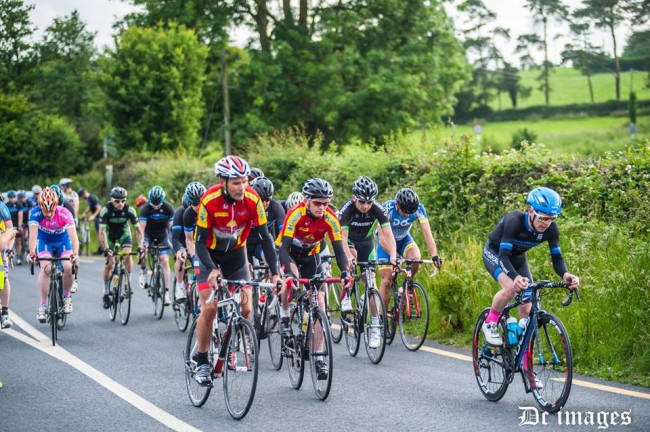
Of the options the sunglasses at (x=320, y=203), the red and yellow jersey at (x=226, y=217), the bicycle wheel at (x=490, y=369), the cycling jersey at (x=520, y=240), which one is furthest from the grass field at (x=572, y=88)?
the red and yellow jersey at (x=226, y=217)

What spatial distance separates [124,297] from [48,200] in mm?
2421

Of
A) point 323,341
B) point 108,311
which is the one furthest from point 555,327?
point 108,311

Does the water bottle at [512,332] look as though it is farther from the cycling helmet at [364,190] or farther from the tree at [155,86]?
the tree at [155,86]

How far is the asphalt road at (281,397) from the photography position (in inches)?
292

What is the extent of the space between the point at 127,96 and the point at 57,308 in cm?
2949

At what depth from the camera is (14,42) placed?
236 ft

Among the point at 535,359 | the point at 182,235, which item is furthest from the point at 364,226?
the point at 535,359

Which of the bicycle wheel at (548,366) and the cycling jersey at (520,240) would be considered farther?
the cycling jersey at (520,240)

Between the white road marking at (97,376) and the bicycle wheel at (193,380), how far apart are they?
36cm

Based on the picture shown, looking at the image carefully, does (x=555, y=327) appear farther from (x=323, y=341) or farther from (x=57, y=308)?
(x=57, y=308)

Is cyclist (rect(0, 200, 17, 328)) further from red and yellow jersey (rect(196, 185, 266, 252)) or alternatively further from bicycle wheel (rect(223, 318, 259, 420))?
bicycle wheel (rect(223, 318, 259, 420))

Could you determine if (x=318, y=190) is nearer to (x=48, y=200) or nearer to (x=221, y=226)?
(x=221, y=226)

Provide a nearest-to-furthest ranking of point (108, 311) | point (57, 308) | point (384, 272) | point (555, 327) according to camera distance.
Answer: point (555, 327)
point (384, 272)
point (57, 308)
point (108, 311)

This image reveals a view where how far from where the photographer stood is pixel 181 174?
31.6 m
